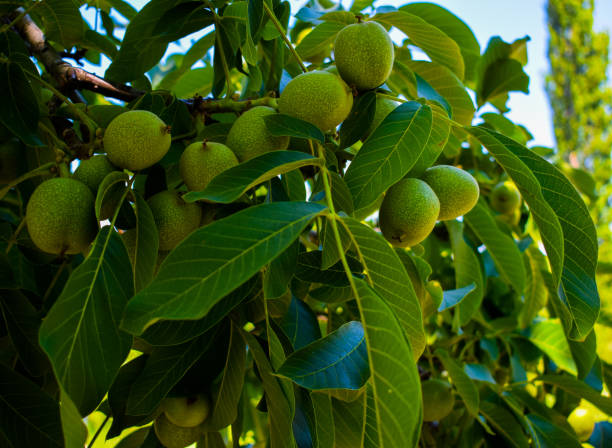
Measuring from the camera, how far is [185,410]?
0.88m

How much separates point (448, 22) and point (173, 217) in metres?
0.75

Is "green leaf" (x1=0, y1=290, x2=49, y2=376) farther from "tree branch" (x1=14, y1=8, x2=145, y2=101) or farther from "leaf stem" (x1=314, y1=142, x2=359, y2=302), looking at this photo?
"leaf stem" (x1=314, y1=142, x2=359, y2=302)

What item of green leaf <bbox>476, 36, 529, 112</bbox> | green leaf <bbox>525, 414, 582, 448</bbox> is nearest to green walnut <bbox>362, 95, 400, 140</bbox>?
green leaf <bbox>476, 36, 529, 112</bbox>

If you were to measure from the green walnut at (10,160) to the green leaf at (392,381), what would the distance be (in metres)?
0.83

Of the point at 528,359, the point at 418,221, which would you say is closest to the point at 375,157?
the point at 418,221

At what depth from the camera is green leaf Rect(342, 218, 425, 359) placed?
2.09 ft

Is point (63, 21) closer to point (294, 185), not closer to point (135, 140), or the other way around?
point (135, 140)

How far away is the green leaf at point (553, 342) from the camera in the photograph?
1.39m

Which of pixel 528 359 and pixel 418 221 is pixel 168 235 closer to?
pixel 418 221

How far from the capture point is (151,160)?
2.76 ft

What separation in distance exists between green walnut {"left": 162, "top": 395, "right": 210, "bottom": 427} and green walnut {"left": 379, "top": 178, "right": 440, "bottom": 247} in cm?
44

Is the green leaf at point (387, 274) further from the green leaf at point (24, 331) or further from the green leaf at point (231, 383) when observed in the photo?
the green leaf at point (24, 331)

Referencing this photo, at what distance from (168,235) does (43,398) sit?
329 mm

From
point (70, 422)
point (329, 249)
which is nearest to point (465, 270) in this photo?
point (329, 249)
